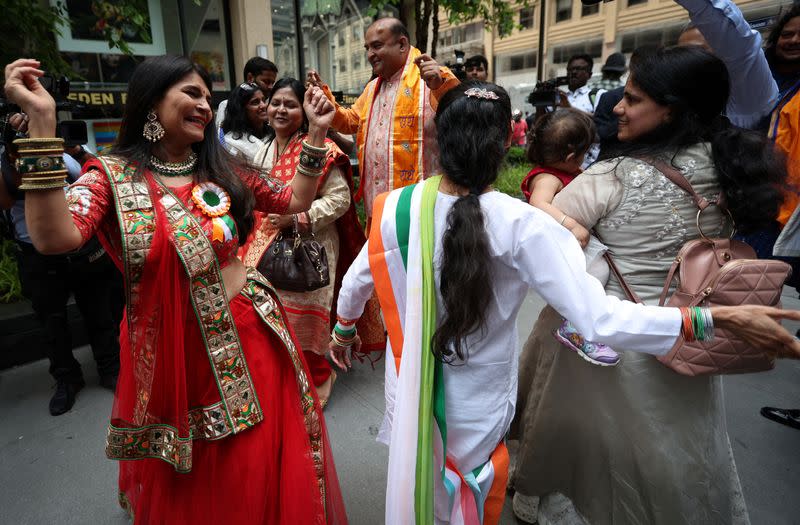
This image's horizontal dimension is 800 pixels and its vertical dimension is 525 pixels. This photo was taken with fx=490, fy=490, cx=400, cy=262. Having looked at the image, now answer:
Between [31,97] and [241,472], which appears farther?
[241,472]

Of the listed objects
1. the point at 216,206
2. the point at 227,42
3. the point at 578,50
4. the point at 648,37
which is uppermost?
the point at 648,37

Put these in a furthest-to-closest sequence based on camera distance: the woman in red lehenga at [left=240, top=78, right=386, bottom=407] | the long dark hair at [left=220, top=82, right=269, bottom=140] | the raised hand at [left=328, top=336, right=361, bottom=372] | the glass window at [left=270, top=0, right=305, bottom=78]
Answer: the glass window at [left=270, top=0, right=305, bottom=78] → the long dark hair at [left=220, top=82, right=269, bottom=140] → the woman in red lehenga at [left=240, top=78, right=386, bottom=407] → the raised hand at [left=328, top=336, right=361, bottom=372]

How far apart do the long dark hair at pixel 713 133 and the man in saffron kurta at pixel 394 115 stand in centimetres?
146

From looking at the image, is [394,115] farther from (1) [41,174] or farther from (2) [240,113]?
(1) [41,174]

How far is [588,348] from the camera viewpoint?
1613 millimetres

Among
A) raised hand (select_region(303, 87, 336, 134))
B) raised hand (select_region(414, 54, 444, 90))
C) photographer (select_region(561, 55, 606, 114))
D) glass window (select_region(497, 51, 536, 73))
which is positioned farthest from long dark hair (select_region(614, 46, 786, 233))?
glass window (select_region(497, 51, 536, 73))

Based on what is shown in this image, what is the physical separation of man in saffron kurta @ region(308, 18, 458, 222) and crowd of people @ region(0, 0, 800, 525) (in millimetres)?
1236

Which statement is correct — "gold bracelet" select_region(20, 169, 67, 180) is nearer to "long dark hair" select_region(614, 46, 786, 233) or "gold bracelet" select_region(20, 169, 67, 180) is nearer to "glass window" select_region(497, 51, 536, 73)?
"long dark hair" select_region(614, 46, 786, 233)

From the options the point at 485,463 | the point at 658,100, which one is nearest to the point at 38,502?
the point at 485,463

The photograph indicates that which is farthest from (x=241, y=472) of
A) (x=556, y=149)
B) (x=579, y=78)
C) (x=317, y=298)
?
(x=579, y=78)

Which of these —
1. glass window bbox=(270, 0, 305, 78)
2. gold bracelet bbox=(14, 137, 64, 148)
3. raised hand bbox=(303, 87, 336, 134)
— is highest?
glass window bbox=(270, 0, 305, 78)

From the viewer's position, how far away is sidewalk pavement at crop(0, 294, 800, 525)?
217 centimetres

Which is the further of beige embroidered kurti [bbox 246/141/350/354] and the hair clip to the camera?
beige embroidered kurti [bbox 246/141/350/354]

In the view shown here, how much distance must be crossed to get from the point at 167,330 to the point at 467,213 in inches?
37.0
